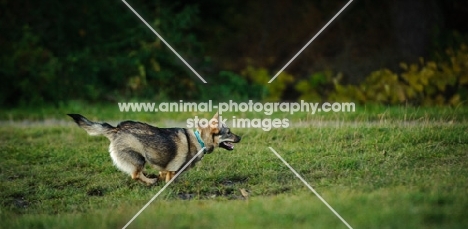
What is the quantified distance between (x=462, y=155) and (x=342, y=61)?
659cm

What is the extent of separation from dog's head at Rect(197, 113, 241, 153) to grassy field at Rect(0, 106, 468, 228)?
16 centimetres

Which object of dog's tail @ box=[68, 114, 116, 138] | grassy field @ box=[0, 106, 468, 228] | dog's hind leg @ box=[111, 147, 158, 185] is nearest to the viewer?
grassy field @ box=[0, 106, 468, 228]

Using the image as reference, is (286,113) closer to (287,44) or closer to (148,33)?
(148,33)

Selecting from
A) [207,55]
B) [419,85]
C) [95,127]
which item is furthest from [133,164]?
[207,55]

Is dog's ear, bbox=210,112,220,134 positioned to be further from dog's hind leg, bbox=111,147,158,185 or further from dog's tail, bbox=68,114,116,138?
dog's tail, bbox=68,114,116,138

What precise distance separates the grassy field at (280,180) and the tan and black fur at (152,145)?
0.44 feet

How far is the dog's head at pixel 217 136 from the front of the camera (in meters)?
7.81

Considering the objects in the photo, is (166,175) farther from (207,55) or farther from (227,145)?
(207,55)

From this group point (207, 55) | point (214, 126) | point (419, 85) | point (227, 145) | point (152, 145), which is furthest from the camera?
point (207, 55)

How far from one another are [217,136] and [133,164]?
2.66ft

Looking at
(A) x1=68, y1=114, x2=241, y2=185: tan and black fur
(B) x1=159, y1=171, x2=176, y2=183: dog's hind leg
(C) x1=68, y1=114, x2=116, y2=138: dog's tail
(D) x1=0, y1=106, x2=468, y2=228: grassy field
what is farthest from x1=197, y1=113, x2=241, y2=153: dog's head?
(C) x1=68, y1=114, x2=116, y2=138: dog's tail

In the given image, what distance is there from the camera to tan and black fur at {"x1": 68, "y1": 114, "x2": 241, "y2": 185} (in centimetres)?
768

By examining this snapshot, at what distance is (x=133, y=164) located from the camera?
7652mm

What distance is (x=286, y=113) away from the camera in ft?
32.0
